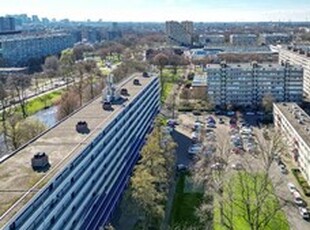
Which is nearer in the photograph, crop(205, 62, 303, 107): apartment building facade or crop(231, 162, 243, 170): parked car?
crop(231, 162, 243, 170): parked car

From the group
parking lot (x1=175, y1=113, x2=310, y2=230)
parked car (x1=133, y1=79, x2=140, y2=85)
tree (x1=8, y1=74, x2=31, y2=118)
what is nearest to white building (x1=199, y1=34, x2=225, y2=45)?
tree (x1=8, y1=74, x2=31, y2=118)

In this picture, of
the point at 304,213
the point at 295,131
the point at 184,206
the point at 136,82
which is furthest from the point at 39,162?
the point at 295,131

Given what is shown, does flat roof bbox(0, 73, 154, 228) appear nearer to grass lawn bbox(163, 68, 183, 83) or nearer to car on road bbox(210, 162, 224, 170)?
car on road bbox(210, 162, 224, 170)

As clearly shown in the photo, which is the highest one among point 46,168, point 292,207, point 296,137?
point 46,168

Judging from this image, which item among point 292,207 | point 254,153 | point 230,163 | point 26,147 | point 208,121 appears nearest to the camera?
point 26,147

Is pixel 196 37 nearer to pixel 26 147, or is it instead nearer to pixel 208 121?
pixel 208 121

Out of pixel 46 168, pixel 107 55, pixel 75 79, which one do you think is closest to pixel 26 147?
pixel 46 168
